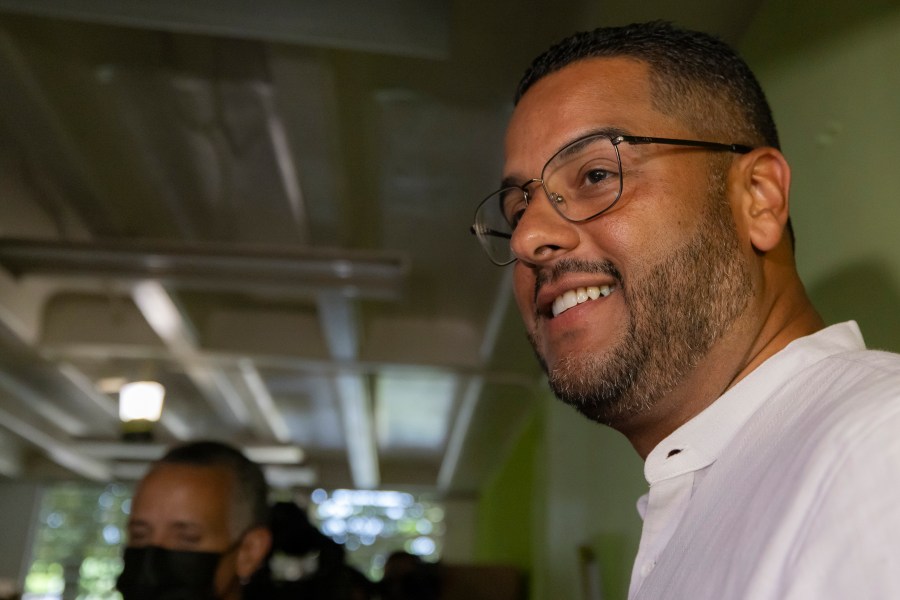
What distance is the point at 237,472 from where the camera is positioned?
2.41 metres

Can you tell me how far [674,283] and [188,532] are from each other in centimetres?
168

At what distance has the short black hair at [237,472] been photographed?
2385 mm

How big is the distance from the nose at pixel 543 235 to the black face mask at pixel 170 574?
1.55m

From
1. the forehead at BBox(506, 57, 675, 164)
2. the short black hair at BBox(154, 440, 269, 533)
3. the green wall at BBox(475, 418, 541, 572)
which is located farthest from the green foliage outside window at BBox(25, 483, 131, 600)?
the forehead at BBox(506, 57, 675, 164)

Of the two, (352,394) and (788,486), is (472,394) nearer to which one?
(352,394)

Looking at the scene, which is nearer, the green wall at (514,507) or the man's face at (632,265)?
the man's face at (632,265)

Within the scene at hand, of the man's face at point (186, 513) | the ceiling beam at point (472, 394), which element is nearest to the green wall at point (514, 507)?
the ceiling beam at point (472, 394)

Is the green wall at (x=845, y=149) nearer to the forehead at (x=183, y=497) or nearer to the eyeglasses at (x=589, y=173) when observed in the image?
the eyeglasses at (x=589, y=173)

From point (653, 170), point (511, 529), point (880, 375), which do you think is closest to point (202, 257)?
point (653, 170)

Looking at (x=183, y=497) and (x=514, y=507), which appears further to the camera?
(x=514, y=507)

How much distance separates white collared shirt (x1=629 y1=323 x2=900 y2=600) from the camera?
0.66 metres

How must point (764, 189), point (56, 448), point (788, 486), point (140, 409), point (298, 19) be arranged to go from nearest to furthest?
point (788, 486), point (764, 189), point (298, 19), point (140, 409), point (56, 448)

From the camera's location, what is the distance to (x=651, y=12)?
227 centimetres

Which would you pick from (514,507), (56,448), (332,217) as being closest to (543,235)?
(332,217)
